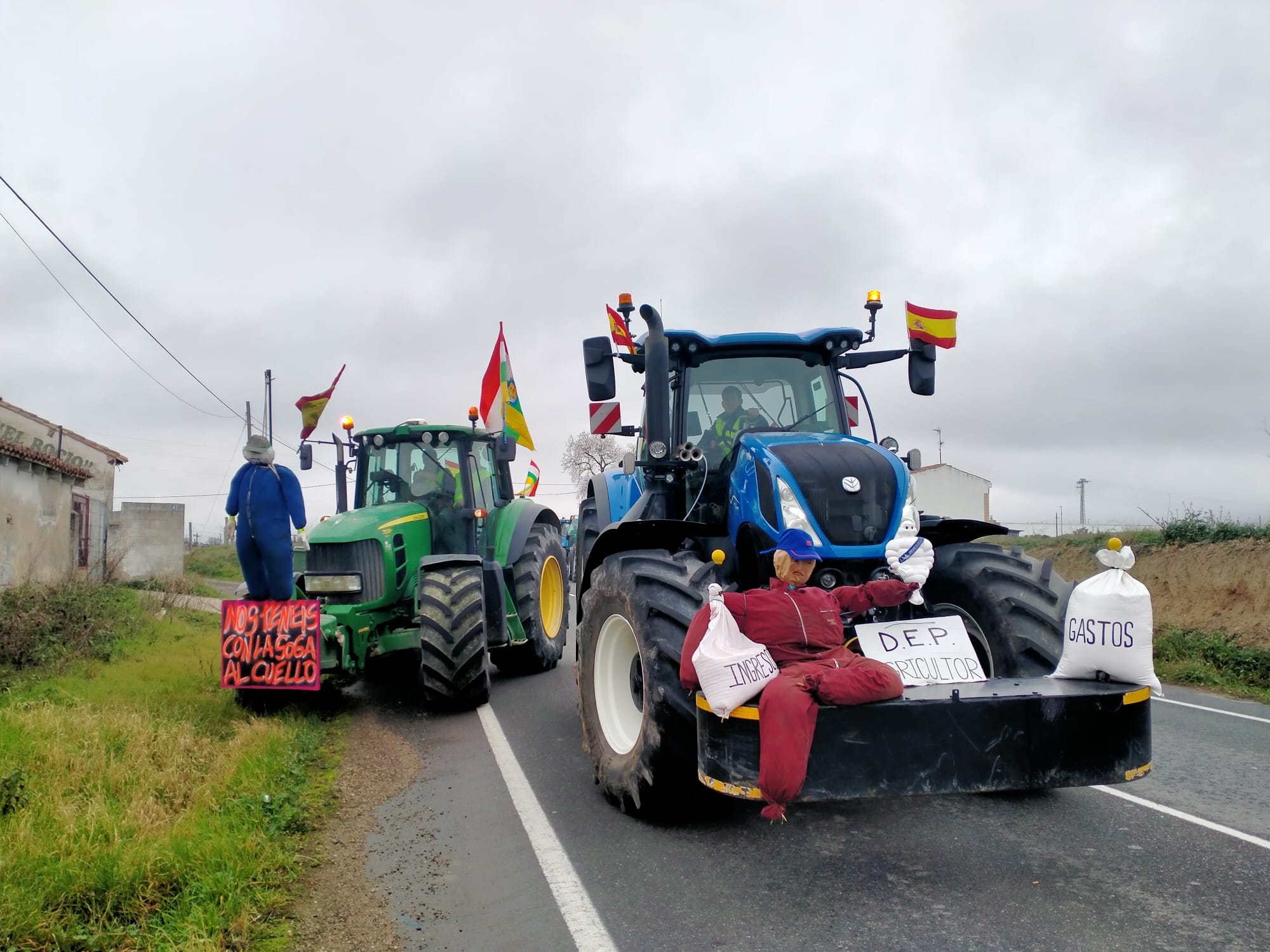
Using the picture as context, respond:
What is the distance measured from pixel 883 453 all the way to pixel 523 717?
3978 mm

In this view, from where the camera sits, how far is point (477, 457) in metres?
9.63

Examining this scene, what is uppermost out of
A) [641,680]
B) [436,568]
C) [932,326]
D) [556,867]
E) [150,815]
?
[932,326]

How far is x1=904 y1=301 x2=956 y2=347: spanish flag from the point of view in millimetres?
6039

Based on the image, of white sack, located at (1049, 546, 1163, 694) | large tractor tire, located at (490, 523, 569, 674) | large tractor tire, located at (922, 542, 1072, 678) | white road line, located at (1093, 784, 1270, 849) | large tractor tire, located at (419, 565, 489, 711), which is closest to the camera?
white sack, located at (1049, 546, 1163, 694)

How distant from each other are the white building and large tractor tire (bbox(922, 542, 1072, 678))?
96.9ft

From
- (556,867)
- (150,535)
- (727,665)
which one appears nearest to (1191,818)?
(727,665)

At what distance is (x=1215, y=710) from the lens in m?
8.52

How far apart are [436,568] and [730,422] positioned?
3270 millimetres

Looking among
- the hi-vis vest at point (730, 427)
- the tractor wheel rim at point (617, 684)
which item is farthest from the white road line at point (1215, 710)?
the tractor wheel rim at point (617, 684)

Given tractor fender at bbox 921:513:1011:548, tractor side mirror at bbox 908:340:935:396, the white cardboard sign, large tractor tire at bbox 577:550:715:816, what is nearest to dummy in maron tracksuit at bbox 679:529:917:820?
the white cardboard sign

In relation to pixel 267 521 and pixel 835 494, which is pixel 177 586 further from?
pixel 835 494

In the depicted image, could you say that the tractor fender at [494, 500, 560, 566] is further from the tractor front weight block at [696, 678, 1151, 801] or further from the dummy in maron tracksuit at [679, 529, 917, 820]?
the tractor front weight block at [696, 678, 1151, 801]

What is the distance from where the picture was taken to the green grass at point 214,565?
34219 mm

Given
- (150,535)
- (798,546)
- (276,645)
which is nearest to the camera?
(798,546)
